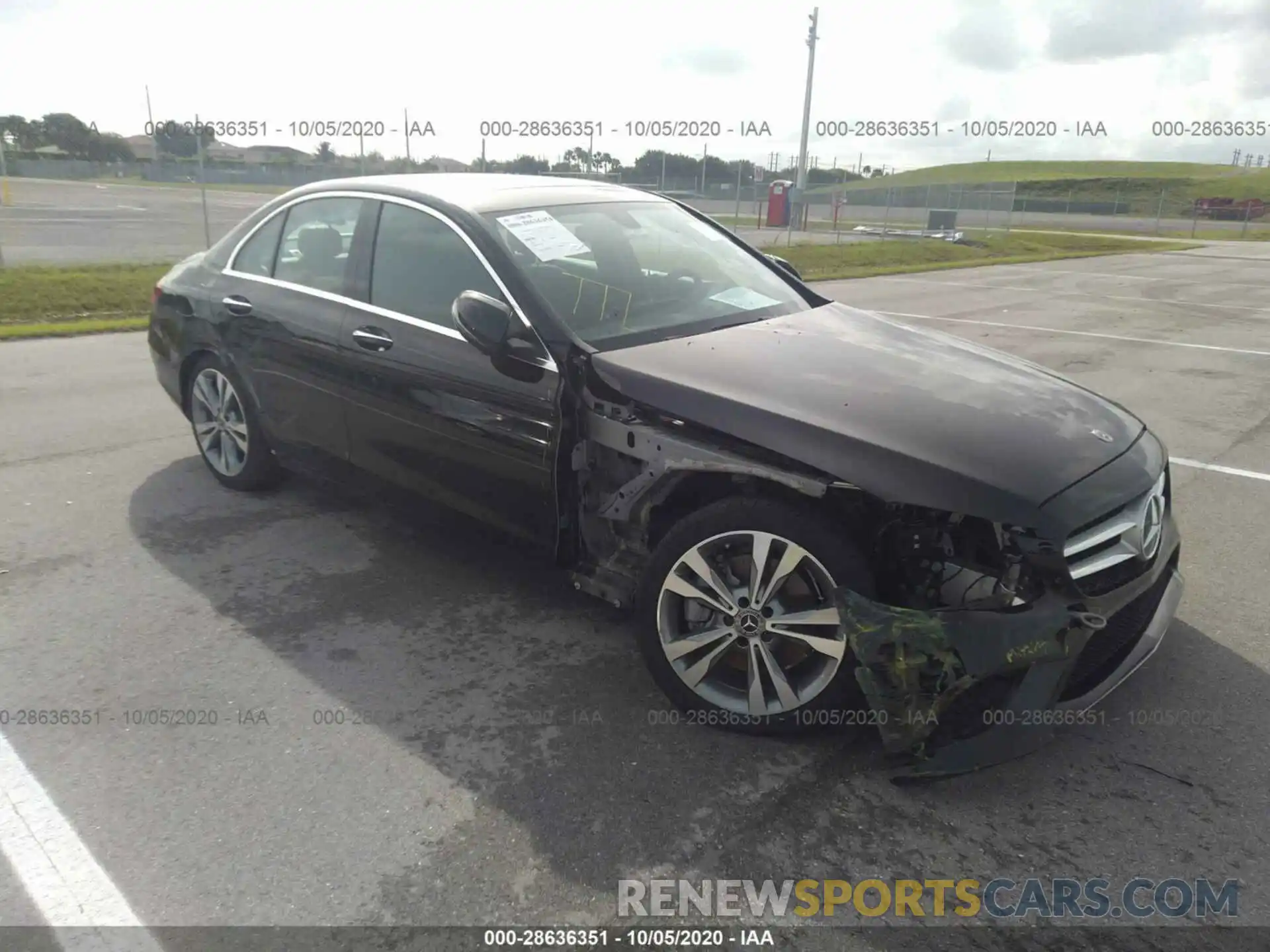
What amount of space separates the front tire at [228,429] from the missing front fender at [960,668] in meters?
3.35

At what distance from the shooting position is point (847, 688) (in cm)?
281

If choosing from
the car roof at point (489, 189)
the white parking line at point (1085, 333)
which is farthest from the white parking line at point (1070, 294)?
the car roof at point (489, 189)

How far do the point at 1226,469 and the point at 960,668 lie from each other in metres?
4.40

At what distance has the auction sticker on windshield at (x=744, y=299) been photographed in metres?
3.98

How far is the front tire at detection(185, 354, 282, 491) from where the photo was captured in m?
4.78

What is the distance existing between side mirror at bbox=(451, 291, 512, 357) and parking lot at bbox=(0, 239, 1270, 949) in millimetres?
777

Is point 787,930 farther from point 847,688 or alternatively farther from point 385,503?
point 385,503

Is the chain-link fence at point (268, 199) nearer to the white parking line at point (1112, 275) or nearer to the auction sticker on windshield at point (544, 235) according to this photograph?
the white parking line at point (1112, 275)

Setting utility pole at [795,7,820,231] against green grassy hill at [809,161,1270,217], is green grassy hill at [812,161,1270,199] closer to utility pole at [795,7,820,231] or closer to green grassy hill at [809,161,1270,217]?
green grassy hill at [809,161,1270,217]

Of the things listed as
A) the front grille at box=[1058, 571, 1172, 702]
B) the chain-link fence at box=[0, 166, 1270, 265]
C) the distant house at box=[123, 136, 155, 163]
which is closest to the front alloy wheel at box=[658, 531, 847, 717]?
the front grille at box=[1058, 571, 1172, 702]

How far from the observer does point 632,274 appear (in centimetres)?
388

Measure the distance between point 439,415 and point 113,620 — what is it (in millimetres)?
1505

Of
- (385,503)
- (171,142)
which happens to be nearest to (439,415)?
(385,503)

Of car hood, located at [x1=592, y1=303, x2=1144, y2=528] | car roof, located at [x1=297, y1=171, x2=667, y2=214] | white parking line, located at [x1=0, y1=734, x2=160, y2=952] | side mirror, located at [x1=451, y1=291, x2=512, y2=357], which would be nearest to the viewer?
white parking line, located at [x1=0, y1=734, x2=160, y2=952]
